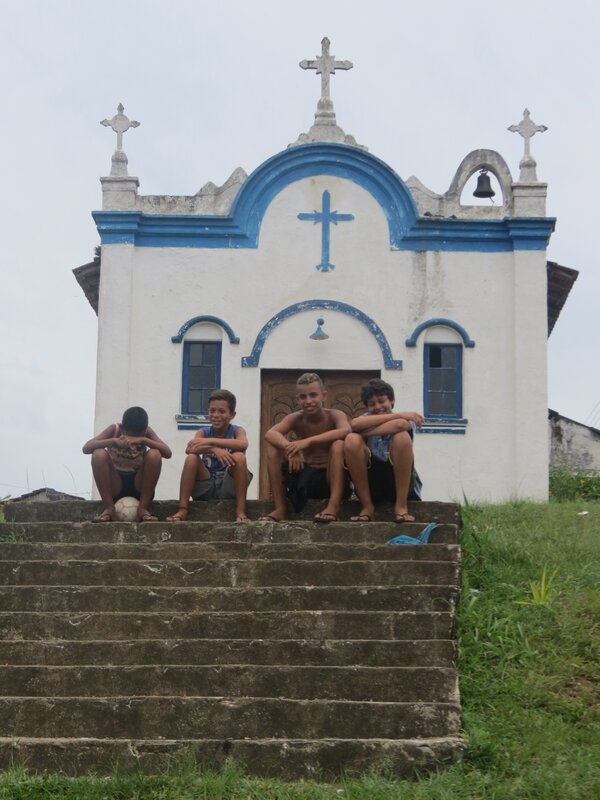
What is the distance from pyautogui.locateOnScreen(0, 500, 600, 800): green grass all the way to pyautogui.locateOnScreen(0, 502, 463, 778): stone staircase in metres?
0.22

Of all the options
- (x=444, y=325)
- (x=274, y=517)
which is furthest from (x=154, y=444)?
(x=444, y=325)

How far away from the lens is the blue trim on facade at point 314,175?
15.7 m

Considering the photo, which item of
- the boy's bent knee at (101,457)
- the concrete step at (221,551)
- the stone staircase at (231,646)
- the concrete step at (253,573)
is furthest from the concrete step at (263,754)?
the boy's bent knee at (101,457)

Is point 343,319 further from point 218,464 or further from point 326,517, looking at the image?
point 326,517

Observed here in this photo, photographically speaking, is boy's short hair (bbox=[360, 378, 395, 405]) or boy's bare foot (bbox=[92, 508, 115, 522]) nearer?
boy's short hair (bbox=[360, 378, 395, 405])

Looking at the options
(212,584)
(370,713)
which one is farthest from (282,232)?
(370,713)

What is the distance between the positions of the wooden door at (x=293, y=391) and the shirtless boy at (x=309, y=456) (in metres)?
4.63

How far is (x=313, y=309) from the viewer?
15.6 m

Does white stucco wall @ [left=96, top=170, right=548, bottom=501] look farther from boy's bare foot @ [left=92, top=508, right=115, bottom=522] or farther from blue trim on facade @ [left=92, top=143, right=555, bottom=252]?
boy's bare foot @ [left=92, top=508, right=115, bottom=522]

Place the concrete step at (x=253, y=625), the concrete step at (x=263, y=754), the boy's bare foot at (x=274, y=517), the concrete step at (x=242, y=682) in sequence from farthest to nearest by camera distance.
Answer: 1. the boy's bare foot at (x=274, y=517)
2. the concrete step at (x=253, y=625)
3. the concrete step at (x=242, y=682)
4. the concrete step at (x=263, y=754)

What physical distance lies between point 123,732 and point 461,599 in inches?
106

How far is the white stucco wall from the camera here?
15.4 metres

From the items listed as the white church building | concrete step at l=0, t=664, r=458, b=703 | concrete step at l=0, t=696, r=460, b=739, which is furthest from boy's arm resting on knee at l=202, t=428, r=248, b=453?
the white church building

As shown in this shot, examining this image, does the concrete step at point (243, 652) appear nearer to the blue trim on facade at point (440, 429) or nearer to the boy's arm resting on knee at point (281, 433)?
the boy's arm resting on knee at point (281, 433)
